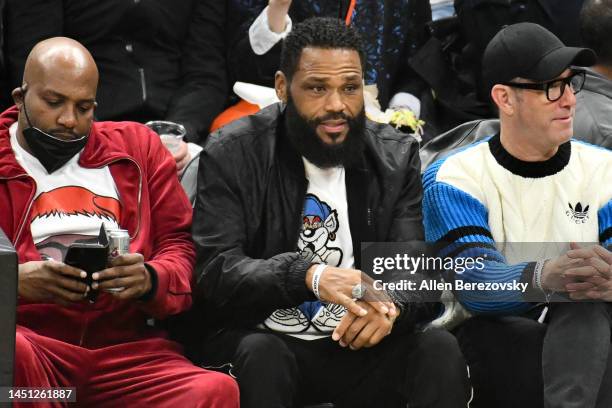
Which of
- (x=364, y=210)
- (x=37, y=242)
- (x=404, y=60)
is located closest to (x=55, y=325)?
(x=37, y=242)

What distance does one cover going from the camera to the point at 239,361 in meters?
4.11

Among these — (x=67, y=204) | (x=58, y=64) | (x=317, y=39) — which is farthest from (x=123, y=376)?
(x=317, y=39)

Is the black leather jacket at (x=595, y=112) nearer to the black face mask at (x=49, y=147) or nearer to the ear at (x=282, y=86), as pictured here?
the ear at (x=282, y=86)

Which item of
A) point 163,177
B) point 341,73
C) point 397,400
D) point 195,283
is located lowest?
point 397,400

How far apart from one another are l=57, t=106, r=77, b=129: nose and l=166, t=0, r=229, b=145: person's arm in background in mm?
1264

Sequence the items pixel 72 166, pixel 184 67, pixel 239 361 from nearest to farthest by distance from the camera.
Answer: pixel 239 361 → pixel 72 166 → pixel 184 67

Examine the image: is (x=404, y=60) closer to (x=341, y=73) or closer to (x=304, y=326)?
(x=341, y=73)

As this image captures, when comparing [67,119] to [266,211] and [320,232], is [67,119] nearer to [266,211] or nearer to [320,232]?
[266,211]

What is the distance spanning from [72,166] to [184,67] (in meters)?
1.50

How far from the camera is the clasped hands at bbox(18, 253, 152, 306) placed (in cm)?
398

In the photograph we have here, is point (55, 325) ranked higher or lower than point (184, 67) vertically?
lower

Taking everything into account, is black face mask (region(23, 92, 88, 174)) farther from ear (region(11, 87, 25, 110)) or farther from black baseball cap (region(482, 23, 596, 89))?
black baseball cap (region(482, 23, 596, 89))

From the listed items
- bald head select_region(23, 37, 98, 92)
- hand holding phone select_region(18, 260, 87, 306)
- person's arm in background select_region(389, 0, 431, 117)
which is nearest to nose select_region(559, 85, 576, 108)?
person's arm in background select_region(389, 0, 431, 117)

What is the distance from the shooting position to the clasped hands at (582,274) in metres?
4.18
